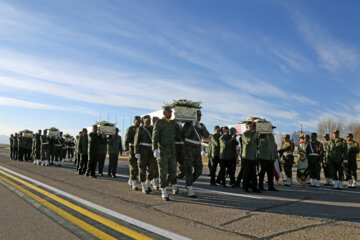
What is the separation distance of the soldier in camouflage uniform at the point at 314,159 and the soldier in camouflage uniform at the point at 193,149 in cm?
513

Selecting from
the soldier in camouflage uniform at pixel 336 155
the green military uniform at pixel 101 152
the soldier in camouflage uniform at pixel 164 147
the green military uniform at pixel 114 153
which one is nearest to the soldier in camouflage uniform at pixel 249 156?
the soldier in camouflage uniform at pixel 164 147

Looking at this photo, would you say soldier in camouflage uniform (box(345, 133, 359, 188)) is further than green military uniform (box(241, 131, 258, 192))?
Yes

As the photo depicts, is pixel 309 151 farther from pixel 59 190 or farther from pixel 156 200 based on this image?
pixel 59 190

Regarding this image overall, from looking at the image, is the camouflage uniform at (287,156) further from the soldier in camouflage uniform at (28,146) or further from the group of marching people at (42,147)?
the soldier in camouflage uniform at (28,146)

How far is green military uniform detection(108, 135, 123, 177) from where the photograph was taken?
12018 mm

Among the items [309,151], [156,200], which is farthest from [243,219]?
[309,151]

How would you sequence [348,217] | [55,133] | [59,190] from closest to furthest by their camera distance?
[348,217]
[59,190]
[55,133]

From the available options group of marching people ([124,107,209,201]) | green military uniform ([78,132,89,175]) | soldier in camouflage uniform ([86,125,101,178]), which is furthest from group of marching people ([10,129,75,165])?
group of marching people ([124,107,209,201])

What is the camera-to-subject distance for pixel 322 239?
3.79 m

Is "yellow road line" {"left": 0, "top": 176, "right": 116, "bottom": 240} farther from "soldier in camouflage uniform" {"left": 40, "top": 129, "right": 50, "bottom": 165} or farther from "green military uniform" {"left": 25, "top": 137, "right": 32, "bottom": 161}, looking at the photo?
"green military uniform" {"left": 25, "top": 137, "right": 32, "bottom": 161}

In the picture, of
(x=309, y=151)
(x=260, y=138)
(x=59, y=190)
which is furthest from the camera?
(x=309, y=151)

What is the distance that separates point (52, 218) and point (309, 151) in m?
9.31

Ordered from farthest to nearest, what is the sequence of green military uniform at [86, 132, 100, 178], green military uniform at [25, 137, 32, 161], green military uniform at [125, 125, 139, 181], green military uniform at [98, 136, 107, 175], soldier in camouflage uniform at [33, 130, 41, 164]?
1. green military uniform at [25, 137, 32, 161]
2. soldier in camouflage uniform at [33, 130, 41, 164]
3. green military uniform at [98, 136, 107, 175]
4. green military uniform at [86, 132, 100, 178]
5. green military uniform at [125, 125, 139, 181]

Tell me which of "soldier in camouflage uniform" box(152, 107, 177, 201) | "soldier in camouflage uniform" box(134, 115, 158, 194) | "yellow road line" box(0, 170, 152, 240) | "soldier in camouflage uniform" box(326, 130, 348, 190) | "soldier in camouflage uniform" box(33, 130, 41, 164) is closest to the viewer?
"yellow road line" box(0, 170, 152, 240)
